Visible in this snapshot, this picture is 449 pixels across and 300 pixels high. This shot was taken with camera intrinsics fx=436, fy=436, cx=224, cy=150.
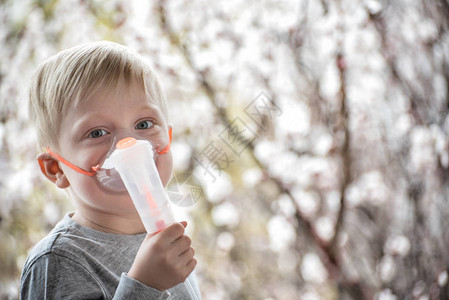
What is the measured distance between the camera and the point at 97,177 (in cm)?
59

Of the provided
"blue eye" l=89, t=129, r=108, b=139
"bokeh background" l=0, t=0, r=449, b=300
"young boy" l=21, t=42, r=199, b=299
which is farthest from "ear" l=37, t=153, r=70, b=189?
"bokeh background" l=0, t=0, r=449, b=300

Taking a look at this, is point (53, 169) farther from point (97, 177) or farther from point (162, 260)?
point (162, 260)

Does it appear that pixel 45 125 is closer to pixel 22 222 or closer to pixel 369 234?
pixel 22 222

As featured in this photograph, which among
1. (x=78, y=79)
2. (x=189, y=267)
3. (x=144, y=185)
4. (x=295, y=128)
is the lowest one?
(x=295, y=128)

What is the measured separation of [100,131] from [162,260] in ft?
0.64

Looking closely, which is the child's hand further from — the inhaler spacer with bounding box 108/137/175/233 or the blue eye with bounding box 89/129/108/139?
the blue eye with bounding box 89/129/108/139

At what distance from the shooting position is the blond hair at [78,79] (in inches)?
23.0

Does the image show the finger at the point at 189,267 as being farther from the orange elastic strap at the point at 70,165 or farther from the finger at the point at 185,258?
the orange elastic strap at the point at 70,165

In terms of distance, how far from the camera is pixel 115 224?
64cm

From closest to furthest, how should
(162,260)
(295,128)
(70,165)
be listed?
1. (162,260)
2. (70,165)
3. (295,128)

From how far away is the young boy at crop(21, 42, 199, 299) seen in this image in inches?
20.1

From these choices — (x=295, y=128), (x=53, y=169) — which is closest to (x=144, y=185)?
(x=53, y=169)

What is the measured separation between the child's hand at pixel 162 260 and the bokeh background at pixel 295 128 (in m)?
0.91

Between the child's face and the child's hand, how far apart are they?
0.11 meters
